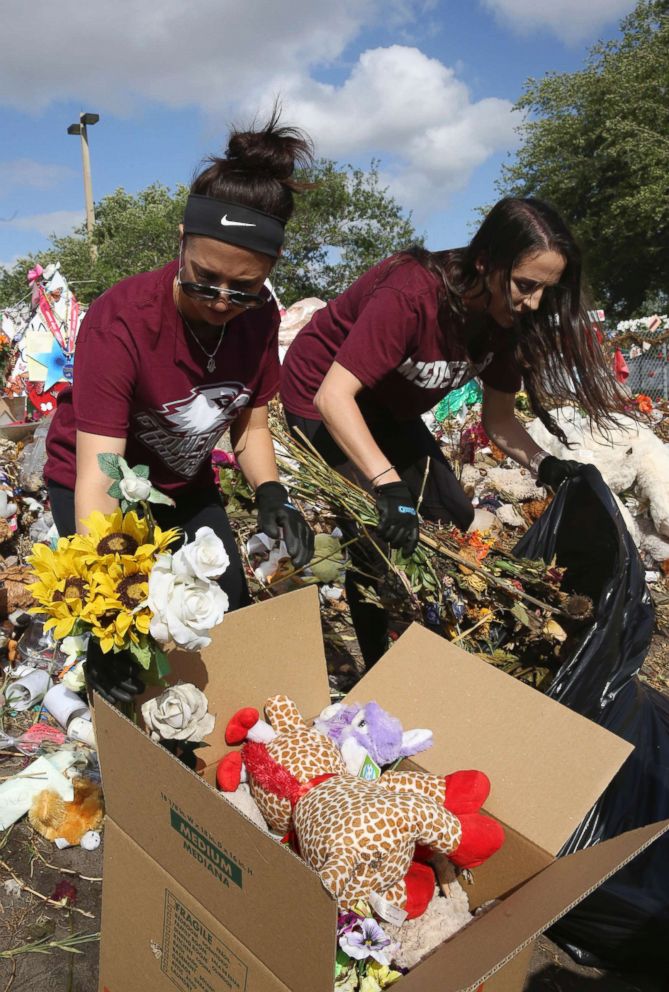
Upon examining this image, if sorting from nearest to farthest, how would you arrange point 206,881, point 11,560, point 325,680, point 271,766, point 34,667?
point 206,881 < point 271,766 < point 325,680 < point 34,667 < point 11,560

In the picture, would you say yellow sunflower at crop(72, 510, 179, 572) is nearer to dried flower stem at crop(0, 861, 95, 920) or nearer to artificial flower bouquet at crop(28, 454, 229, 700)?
artificial flower bouquet at crop(28, 454, 229, 700)

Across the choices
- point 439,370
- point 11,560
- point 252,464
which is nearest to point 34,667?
point 11,560

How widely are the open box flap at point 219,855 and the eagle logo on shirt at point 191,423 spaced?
80 cm

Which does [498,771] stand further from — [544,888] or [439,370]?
[439,370]

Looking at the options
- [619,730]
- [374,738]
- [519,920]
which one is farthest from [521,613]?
[519,920]

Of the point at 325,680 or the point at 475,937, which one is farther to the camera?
the point at 325,680

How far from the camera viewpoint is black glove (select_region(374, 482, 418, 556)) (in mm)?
2002

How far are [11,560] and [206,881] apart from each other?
332 cm

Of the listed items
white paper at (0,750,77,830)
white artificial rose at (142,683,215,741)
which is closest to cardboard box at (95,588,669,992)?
white artificial rose at (142,683,215,741)

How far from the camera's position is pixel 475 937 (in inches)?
49.3

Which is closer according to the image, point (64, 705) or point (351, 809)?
point (351, 809)

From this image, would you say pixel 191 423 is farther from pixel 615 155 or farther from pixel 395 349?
pixel 615 155

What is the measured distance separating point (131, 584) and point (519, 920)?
32.9 inches

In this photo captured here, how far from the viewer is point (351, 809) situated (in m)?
1.39
